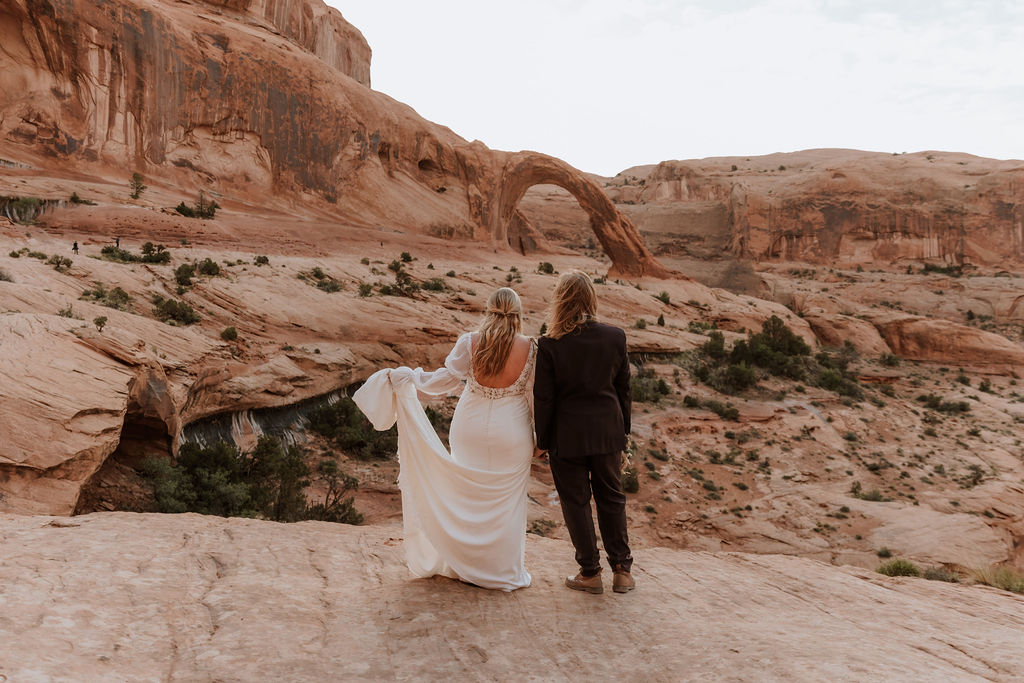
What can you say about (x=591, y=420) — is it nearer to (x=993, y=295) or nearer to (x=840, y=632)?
(x=840, y=632)

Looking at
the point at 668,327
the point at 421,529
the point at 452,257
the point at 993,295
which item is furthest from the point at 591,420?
the point at 993,295

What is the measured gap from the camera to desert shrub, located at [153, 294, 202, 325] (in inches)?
527

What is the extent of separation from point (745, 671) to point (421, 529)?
2.14 m

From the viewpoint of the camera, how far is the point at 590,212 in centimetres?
3619

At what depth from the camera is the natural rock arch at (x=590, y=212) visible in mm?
35344

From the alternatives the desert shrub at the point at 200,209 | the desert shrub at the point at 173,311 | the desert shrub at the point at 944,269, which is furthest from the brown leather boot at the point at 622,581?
the desert shrub at the point at 944,269

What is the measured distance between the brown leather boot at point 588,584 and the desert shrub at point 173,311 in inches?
471

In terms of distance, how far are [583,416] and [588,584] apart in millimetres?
1111

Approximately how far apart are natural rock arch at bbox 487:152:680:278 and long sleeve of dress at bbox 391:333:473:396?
31975 mm

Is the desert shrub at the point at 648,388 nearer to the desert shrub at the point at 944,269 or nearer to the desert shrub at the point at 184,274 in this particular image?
the desert shrub at the point at 184,274

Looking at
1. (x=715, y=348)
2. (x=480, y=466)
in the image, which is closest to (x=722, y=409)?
(x=715, y=348)

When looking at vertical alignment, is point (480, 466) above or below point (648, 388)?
above

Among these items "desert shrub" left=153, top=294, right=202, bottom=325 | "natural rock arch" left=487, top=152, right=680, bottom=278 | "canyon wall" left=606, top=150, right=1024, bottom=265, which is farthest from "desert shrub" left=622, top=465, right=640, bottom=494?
"canyon wall" left=606, top=150, right=1024, bottom=265

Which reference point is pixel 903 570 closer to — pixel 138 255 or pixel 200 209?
pixel 138 255
